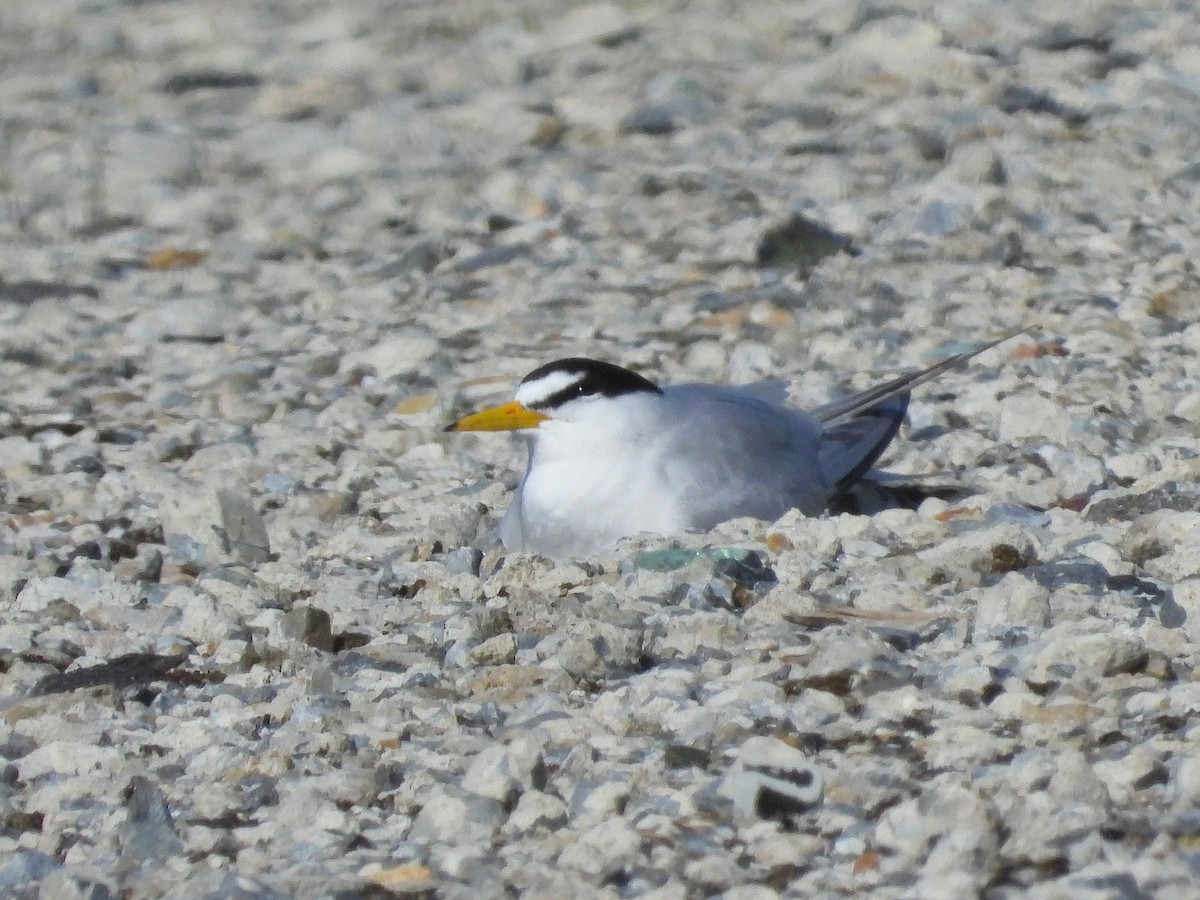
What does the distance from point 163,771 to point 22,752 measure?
0.24 m

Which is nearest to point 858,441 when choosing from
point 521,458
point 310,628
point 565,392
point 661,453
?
point 661,453

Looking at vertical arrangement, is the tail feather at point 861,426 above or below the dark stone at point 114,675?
below

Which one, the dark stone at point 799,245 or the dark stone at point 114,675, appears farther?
the dark stone at point 799,245

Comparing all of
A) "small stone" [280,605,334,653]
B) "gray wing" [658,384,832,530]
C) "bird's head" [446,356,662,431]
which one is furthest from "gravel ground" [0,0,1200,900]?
"bird's head" [446,356,662,431]

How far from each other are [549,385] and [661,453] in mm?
306

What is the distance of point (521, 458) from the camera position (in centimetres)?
515

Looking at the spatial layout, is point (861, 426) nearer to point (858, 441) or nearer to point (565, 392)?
point (858, 441)

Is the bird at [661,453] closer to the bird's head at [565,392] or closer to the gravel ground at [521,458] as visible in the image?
the bird's head at [565,392]

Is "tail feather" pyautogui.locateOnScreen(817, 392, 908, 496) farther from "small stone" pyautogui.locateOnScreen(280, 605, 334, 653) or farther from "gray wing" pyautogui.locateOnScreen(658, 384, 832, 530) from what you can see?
"small stone" pyautogui.locateOnScreen(280, 605, 334, 653)

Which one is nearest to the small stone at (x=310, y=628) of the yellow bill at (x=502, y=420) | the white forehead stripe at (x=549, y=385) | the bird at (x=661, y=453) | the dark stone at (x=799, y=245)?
the bird at (x=661, y=453)

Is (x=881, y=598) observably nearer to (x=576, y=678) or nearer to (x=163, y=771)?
(x=576, y=678)

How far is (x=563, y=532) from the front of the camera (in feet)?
14.2

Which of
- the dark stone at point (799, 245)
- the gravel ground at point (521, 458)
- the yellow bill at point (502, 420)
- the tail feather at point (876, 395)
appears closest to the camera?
the gravel ground at point (521, 458)

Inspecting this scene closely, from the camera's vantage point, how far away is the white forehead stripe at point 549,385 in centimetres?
457
